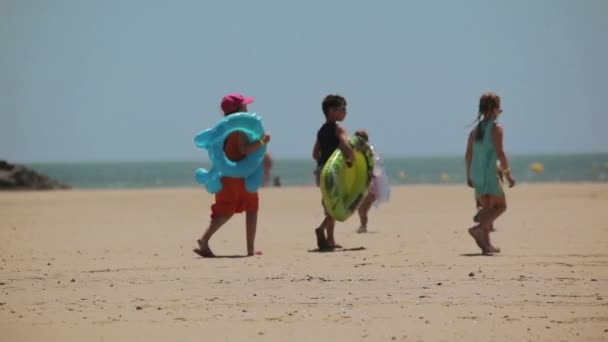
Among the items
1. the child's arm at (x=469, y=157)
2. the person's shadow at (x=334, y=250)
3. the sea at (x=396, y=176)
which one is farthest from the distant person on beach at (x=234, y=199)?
the sea at (x=396, y=176)

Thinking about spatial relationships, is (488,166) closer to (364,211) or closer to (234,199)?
(234,199)

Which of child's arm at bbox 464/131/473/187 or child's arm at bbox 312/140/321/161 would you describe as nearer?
child's arm at bbox 464/131/473/187

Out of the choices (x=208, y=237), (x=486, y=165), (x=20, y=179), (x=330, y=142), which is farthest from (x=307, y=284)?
(x=20, y=179)

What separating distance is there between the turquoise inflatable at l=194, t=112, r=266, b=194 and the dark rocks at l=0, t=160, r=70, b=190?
21644 millimetres

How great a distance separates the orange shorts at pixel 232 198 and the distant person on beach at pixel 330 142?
2.73 ft

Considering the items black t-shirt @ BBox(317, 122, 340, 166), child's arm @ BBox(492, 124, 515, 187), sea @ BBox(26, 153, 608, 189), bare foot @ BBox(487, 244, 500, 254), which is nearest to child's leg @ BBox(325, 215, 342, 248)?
black t-shirt @ BBox(317, 122, 340, 166)

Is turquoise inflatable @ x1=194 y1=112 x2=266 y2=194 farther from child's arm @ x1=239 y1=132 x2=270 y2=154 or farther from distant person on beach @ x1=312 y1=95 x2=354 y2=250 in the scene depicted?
distant person on beach @ x1=312 y1=95 x2=354 y2=250

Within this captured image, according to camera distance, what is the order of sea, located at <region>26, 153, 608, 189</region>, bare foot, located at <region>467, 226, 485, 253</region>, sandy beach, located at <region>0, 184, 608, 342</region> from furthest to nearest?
sea, located at <region>26, 153, 608, 189</region>, bare foot, located at <region>467, 226, 485, 253</region>, sandy beach, located at <region>0, 184, 608, 342</region>

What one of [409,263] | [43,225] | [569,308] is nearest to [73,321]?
[569,308]

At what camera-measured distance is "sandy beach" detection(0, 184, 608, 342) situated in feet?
20.5

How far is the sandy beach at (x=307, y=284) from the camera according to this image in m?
6.26

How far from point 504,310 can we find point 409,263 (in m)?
2.69

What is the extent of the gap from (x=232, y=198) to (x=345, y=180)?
4.07ft

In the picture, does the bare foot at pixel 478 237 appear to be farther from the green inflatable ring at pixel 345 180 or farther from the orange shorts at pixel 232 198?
the orange shorts at pixel 232 198
